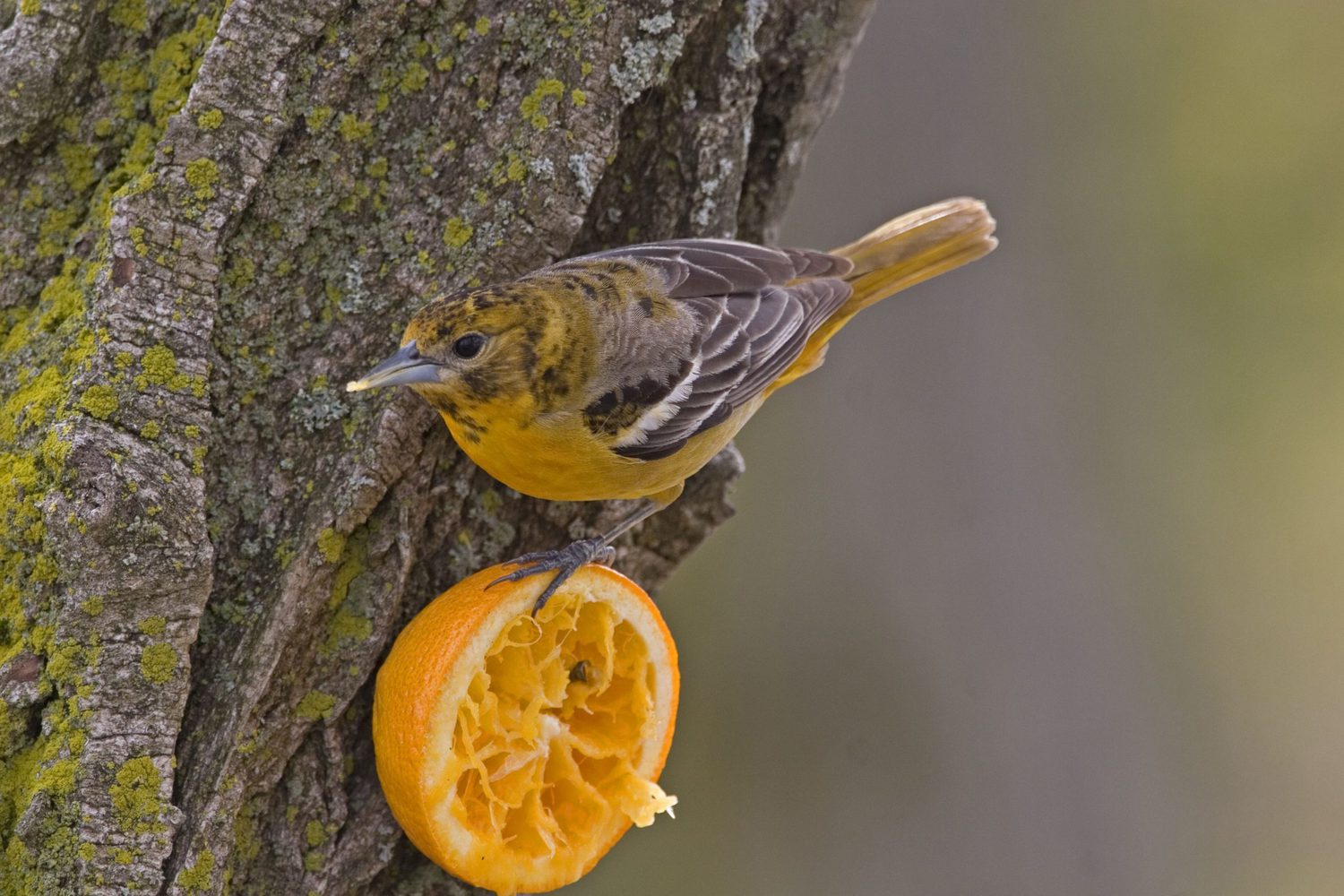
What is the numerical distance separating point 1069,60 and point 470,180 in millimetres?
4155

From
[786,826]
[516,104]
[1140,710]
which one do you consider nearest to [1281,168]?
[1140,710]

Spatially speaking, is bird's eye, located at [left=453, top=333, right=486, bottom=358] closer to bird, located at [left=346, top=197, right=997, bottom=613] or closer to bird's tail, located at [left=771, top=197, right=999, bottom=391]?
bird, located at [left=346, top=197, right=997, bottom=613]

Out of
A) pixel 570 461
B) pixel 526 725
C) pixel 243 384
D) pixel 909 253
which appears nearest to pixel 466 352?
pixel 570 461

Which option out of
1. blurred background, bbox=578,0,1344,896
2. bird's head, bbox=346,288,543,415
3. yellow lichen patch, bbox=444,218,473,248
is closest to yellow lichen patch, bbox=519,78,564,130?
yellow lichen patch, bbox=444,218,473,248

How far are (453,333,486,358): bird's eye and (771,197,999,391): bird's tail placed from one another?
1317mm

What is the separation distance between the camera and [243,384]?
2.88 metres

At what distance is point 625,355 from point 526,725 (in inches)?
41.7

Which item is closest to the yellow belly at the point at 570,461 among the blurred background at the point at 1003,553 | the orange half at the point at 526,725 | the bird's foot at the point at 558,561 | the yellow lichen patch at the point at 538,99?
the bird's foot at the point at 558,561

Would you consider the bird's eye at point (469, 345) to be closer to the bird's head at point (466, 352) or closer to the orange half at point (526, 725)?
the bird's head at point (466, 352)

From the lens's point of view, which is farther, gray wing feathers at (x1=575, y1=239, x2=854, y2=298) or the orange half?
gray wing feathers at (x1=575, y1=239, x2=854, y2=298)

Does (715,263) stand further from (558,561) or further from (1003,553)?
(1003,553)

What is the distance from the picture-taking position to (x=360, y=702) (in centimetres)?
296

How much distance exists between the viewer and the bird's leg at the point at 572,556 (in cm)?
295

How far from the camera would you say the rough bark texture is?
2.60 metres
